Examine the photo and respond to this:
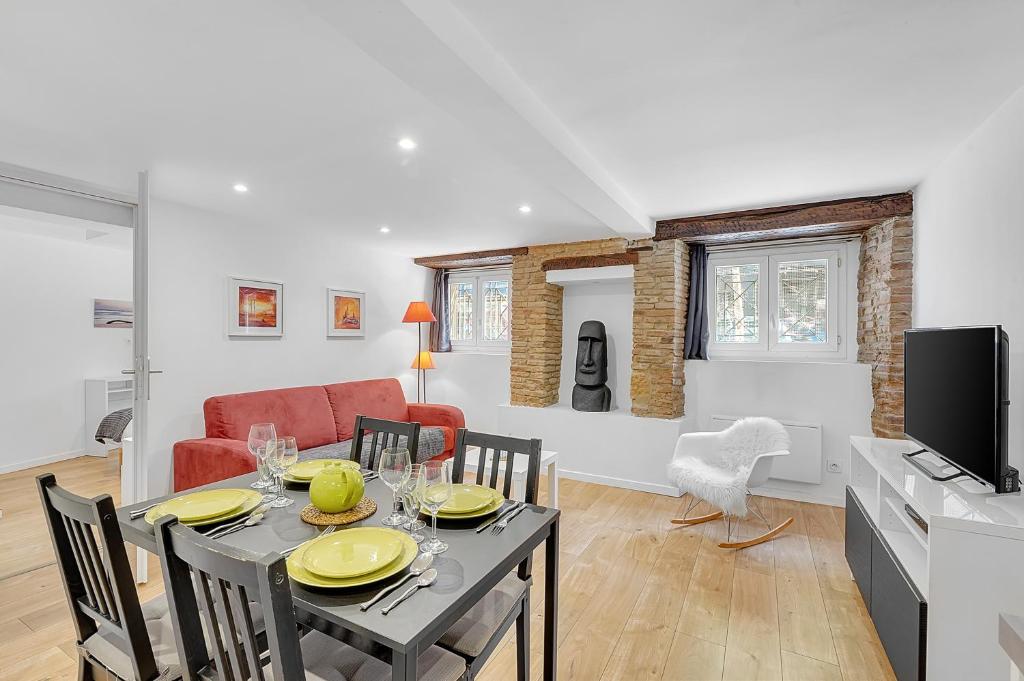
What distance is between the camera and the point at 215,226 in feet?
12.4

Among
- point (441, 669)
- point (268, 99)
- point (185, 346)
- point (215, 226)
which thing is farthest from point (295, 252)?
point (441, 669)

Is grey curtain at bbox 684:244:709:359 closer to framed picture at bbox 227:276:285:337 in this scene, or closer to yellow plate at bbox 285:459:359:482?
yellow plate at bbox 285:459:359:482

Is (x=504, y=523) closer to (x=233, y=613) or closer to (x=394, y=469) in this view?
(x=394, y=469)

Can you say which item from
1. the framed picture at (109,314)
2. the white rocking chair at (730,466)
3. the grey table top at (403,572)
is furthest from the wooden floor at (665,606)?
the framed picture at (109,314)

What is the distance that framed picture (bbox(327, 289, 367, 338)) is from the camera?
477 cm

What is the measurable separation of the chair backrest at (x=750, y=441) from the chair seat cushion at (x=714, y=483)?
0.10 meters

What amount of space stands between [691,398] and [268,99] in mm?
3903

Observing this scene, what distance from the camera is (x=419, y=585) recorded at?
1.24 metres

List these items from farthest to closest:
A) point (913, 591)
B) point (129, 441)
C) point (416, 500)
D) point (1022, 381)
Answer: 1. point (129, 441)
2. point (1022, 381)
3. point (913, 591)
4. point (416, 500)

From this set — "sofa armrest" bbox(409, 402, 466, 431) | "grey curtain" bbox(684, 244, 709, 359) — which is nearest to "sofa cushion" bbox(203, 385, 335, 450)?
"sofa armrest" bbox(409, 402, 466, 431)

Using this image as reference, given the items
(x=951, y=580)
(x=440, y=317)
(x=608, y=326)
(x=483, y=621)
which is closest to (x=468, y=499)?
(x=483, y=621)

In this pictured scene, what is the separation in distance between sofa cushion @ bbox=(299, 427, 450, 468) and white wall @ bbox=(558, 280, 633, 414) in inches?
57.9

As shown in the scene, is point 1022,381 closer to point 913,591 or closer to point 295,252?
→ point 913,591

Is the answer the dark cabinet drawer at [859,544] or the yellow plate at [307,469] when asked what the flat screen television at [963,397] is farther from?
the yellow plate at [307,469]
